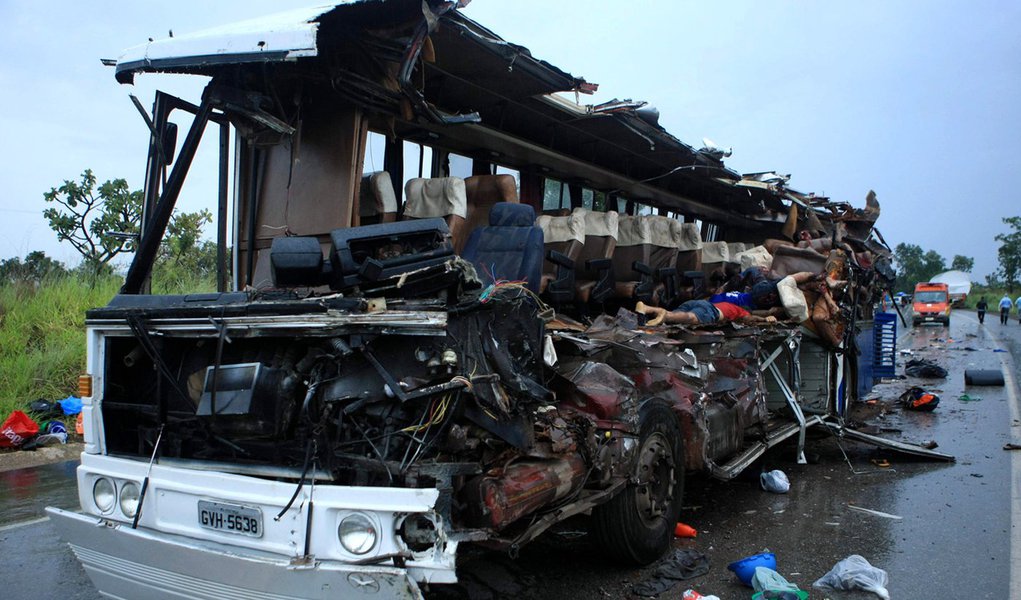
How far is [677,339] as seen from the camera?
214 inches

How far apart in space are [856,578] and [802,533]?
116cm

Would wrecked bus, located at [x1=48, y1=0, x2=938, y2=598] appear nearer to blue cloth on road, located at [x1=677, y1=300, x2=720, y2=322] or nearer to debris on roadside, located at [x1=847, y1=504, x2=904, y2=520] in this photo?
blue cloth on road, located at [x1=677, y1=300, x2=720, y2=322]

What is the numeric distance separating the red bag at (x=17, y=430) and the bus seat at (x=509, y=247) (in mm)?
5455

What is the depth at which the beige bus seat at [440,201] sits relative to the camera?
6.23 metres

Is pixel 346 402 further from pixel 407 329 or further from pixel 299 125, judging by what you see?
pixel 299 125

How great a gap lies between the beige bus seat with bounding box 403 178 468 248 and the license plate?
142 inches

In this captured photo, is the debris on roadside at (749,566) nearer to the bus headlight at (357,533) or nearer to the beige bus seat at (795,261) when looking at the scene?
the bus headlight at (357,533)

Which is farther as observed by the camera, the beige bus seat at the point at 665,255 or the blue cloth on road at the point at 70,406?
the beige bus seat at the point at 665,255

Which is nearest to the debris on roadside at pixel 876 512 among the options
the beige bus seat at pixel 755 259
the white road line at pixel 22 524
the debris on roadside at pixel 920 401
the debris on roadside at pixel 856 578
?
the debris on roadside at pixel 856 578

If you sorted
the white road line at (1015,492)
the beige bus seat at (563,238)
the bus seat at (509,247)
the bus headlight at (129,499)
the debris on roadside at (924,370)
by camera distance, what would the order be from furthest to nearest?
the debris on roadside at (924,370)
the beige bus seat at (563,238)
the bus seat at (509,247)
the white road line at (1015,492)
the bus headlight at (129,499)

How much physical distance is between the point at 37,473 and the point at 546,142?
6.46 meters

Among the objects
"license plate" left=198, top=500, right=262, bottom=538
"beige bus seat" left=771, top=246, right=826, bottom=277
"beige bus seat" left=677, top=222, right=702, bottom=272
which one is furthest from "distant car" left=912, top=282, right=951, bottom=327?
"license plate" left=198, top=500, right=262, bottom=538

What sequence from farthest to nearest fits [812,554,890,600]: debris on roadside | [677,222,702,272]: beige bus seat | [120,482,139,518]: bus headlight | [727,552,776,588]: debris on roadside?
[677,222,702,272]: beige bus seat
[727,552,776,588]: debris on roadside
[812,554,890,600]: debris on roadside
[120,482,139,518]: bus headlight

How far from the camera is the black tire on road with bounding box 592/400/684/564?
13.5 ft
